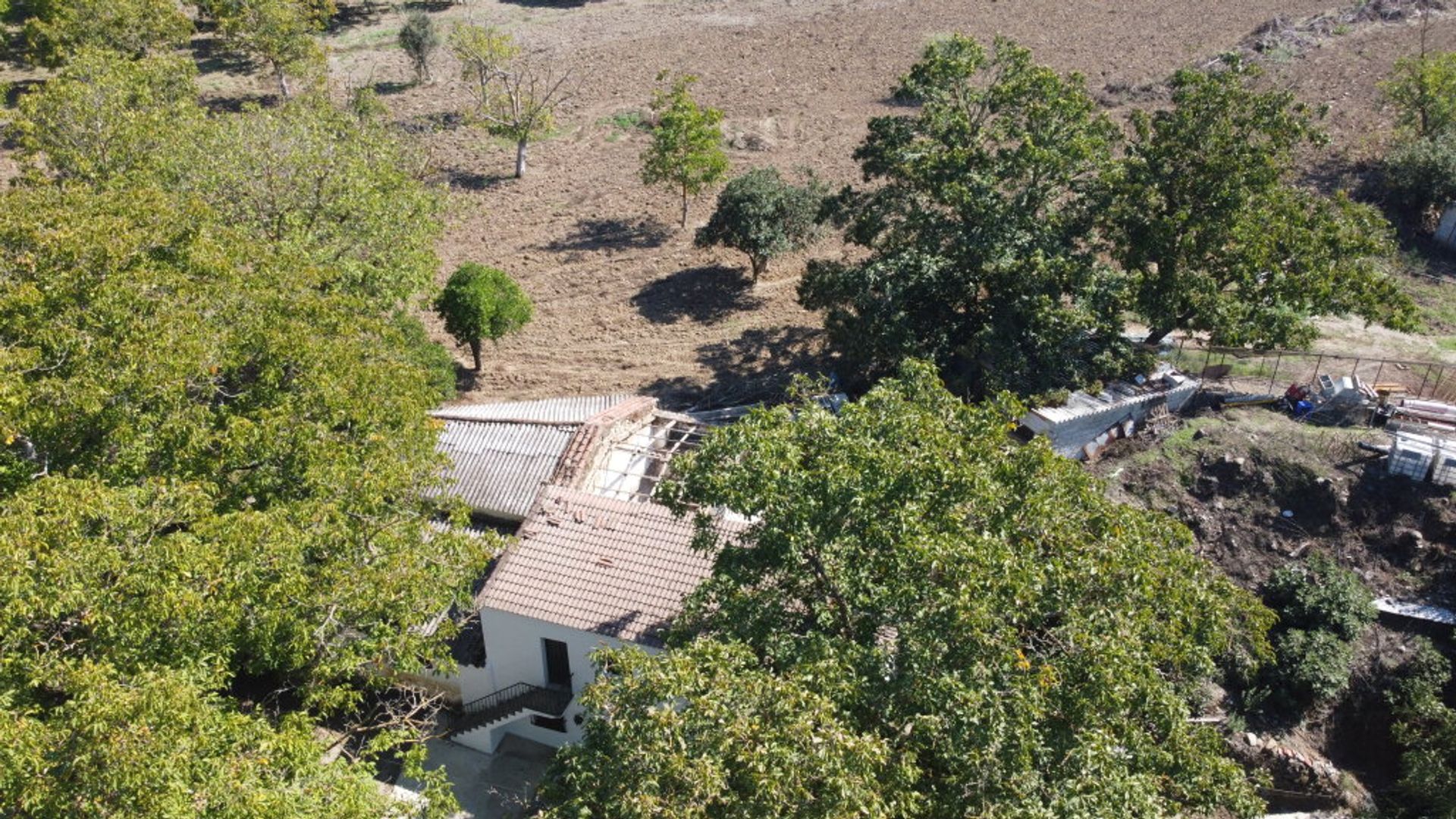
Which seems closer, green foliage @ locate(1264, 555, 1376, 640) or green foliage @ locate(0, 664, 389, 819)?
→ green foliage @ locate(0, 664, 389, 819)

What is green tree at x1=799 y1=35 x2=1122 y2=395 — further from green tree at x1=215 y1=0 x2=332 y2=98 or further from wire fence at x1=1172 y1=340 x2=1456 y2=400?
green tree at x1=215 y1=0 x2=332 y2=98

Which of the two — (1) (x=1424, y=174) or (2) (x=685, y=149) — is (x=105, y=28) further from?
(1) (x=1424, y=174)

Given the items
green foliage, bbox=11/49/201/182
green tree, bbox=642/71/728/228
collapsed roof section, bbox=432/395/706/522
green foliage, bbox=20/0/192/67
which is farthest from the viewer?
green foliage, bbox=20/0/192/67

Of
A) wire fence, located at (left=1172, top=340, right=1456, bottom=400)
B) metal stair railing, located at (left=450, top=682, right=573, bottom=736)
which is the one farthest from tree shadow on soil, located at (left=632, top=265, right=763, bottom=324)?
metal stair railing, located at (left=450, top=682, right=573, bottom=736)

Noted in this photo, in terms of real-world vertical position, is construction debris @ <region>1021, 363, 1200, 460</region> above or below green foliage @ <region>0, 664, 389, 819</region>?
below

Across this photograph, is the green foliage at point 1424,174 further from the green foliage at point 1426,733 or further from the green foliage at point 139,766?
the green foliage at point 139,766

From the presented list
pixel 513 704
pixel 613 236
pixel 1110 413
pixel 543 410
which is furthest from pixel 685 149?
pixel 513 704
